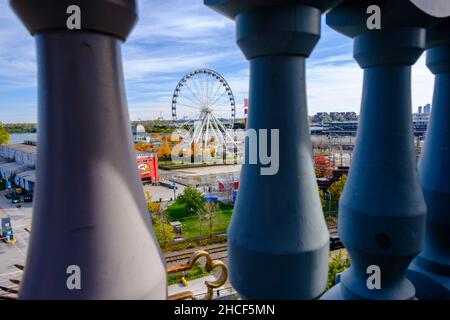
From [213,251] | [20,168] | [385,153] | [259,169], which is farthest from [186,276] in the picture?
[20,168]

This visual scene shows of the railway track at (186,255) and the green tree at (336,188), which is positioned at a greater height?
the green tree at (336,188)

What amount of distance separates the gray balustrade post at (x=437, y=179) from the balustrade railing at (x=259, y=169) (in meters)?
0.68

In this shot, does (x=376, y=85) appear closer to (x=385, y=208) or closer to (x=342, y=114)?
(x=385, y=208)

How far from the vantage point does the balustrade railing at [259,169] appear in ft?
4.30

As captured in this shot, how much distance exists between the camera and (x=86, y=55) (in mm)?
1304

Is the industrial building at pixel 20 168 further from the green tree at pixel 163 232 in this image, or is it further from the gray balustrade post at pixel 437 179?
the gray balustrade post at pixel 437 179

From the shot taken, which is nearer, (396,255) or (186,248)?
(396,255)

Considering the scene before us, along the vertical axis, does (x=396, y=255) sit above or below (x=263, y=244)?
below

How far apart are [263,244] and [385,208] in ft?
3.59

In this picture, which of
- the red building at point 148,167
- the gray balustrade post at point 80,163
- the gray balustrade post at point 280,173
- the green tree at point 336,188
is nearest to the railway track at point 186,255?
the green tree at point 336,188

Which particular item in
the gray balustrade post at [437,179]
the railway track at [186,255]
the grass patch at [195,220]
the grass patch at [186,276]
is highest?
the gray balustrade post at [437,179]

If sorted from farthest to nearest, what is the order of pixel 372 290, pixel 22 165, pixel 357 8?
1. pixel 22 165
2. pixel 372 290
3. pixel 357 8
